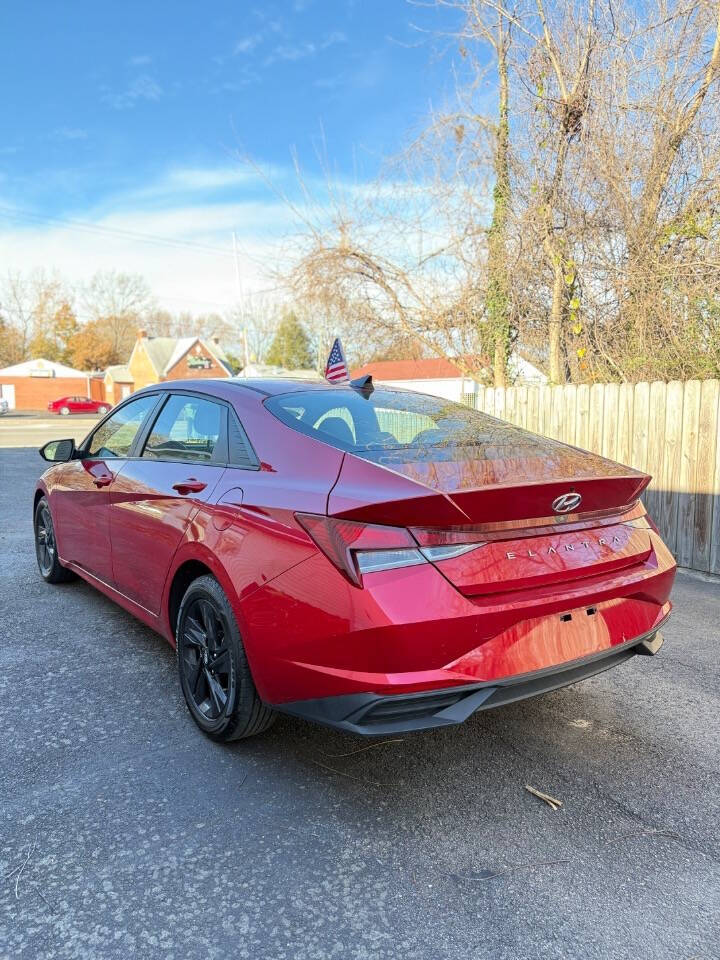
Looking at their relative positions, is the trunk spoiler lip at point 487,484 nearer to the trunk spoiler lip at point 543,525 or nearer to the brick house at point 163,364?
the trunk spoiler lip at point 543,525

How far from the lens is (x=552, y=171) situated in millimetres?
9828

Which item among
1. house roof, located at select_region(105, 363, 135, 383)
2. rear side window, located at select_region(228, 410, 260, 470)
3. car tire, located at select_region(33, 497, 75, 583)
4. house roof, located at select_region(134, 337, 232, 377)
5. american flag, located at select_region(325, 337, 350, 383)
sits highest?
house roof, located at select_region(134, 337, 232, 377)

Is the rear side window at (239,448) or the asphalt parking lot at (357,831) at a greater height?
the rear side window at (239,448)

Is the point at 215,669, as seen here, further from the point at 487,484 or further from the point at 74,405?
the point at 74,405

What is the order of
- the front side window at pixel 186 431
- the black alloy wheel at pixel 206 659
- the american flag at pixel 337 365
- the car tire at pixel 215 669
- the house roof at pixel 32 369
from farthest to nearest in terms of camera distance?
the house roof at pixel 32 369 → the american flag at pixel 337 365 → the front side window at pixel 186 431 → the black alloy wheel at pixel 206 659 → the car tire at pixel 215 669

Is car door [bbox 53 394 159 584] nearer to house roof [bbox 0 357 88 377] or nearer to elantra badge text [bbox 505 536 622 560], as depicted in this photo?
elantra badge text [bbox 505 536 622 560]

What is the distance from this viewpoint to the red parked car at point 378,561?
2.19 m

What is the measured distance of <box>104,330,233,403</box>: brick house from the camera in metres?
59.6

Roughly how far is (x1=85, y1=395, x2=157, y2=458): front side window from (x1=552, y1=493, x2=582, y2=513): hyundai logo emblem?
2.50m

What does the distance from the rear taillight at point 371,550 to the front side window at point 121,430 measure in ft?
7.29

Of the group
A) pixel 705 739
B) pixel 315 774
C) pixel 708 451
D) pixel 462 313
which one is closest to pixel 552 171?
pixel 462 313

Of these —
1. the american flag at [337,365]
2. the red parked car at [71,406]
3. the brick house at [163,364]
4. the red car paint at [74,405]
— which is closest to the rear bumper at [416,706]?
the american flag at [337,365]

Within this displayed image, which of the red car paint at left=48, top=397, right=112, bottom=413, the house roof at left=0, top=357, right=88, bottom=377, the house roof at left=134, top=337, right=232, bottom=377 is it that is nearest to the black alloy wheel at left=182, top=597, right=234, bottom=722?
the red car paint at left=48, top=397, right=112, bottom=413

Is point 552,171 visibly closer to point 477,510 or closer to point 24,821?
point 477,510
